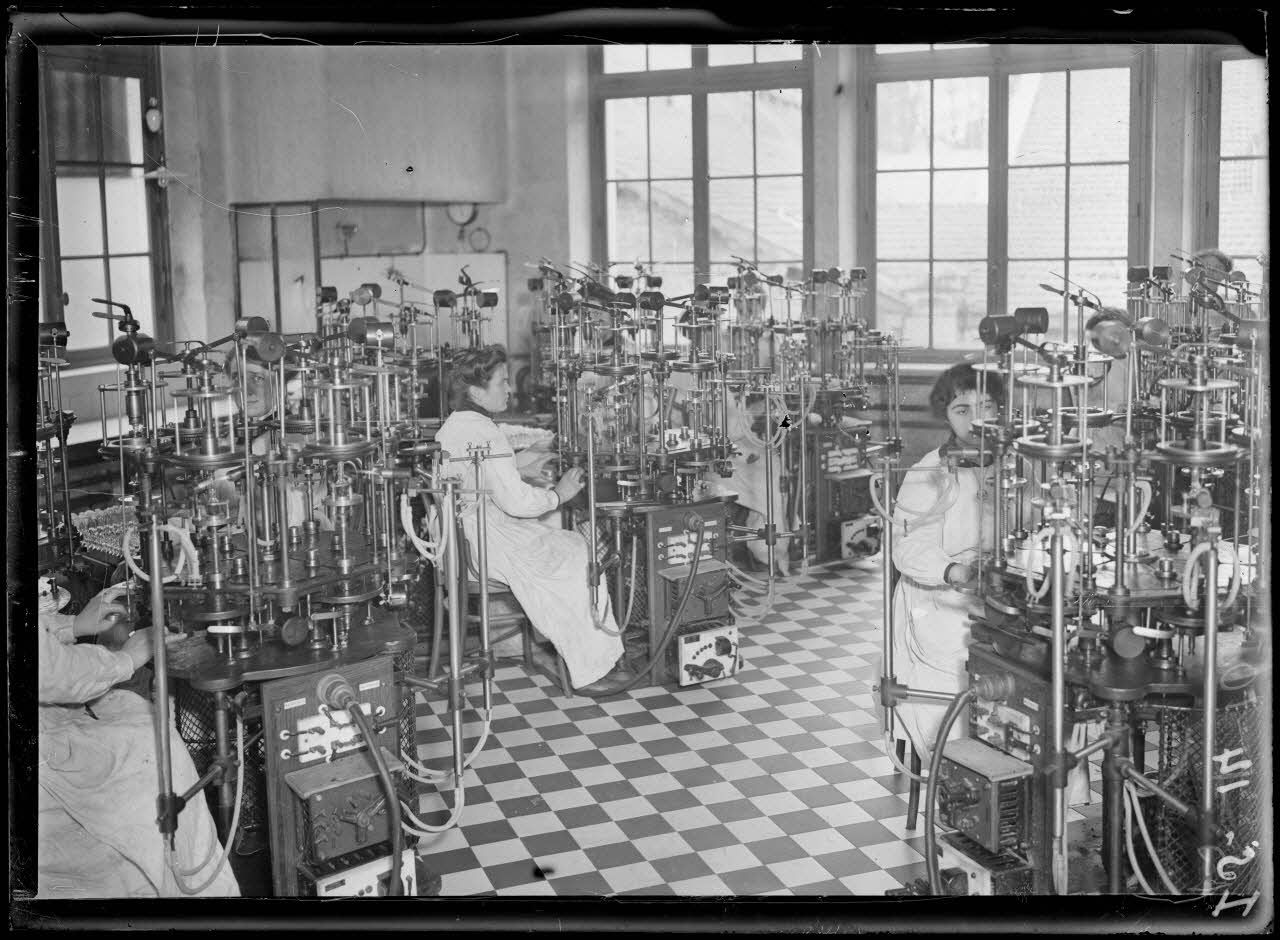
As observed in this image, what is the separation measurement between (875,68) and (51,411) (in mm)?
6398

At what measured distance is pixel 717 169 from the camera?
10016mm

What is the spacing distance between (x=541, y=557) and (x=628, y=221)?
16.2 ft

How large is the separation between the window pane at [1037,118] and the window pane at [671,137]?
2.42m

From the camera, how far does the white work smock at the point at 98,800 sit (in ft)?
11.9

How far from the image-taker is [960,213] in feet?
30.6

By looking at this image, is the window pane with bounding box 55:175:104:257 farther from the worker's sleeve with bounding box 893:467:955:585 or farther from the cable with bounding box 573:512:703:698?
the worker's sleeve with bounding box 893:467:955:585

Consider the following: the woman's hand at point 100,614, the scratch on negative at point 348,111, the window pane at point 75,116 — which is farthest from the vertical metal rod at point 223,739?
the scratch on negative at point 348,111

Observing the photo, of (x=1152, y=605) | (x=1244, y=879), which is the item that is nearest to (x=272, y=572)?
(x=1152, y=605)

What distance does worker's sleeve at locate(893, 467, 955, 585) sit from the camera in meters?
4.66

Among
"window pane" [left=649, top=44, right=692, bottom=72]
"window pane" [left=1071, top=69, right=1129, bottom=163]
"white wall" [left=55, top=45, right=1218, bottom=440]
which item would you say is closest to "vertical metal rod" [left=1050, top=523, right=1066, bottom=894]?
"white wall" [left=55, top=45, right=1218, bottom=440]

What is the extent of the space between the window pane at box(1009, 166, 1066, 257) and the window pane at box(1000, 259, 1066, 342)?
73mm

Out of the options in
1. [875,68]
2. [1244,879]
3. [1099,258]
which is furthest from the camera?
[875,68]

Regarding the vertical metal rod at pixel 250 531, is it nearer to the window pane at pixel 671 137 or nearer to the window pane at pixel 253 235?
the window pane at pixel 253 235

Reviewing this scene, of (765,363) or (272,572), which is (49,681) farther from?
(765,363)
